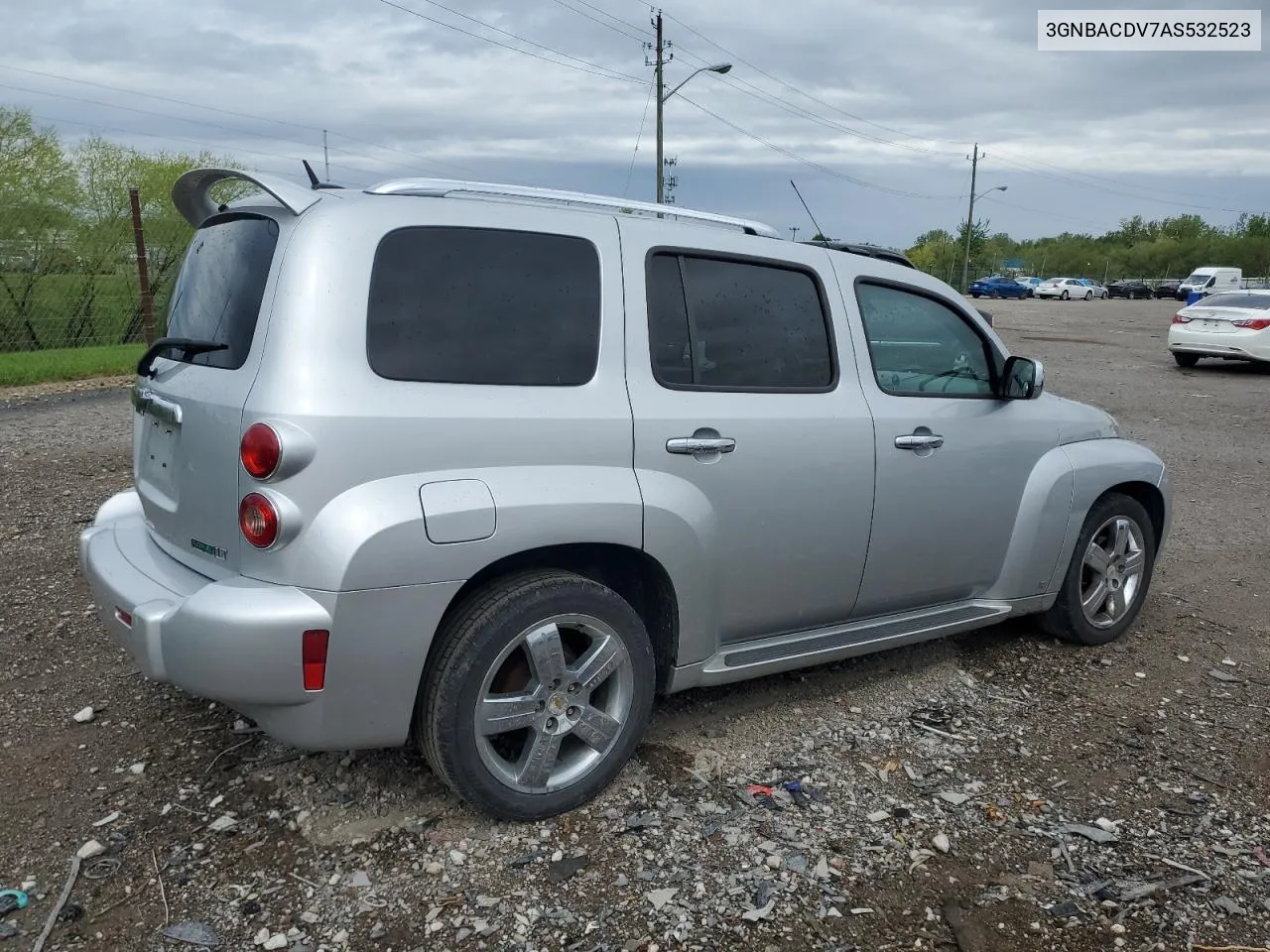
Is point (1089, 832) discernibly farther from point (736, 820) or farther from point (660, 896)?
point (660, 896)

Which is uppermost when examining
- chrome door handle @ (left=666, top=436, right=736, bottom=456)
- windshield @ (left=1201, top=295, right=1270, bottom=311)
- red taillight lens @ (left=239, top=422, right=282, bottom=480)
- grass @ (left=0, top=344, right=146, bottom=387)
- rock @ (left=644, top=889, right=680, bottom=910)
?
windshield @ (left=1201, top=295, right=1270, bottom=311)

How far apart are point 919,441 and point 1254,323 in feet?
52.7

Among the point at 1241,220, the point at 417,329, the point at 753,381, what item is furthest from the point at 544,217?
the point at 1241,220

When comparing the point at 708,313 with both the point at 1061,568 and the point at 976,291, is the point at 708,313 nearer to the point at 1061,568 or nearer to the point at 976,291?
the point at 1061,568

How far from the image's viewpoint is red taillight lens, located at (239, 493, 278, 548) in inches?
103

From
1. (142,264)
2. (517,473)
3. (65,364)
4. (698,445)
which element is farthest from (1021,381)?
(65,364)

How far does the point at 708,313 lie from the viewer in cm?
341

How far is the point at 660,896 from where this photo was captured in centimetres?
277

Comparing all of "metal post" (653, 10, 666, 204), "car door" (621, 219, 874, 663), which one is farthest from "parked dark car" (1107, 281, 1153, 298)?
"car door" (621, 219, 874, 663)

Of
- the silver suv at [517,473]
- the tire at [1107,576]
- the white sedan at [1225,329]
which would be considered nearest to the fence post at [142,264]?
the silver suv at [517,473]

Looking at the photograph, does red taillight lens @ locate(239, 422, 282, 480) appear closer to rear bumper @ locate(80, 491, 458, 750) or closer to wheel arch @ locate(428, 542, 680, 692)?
rear bumper @ locate(80, 491, 458, 750)

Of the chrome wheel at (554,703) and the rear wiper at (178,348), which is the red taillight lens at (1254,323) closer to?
the chrome wheel at (554,703)

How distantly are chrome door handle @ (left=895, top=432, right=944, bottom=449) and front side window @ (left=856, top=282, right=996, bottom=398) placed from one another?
19 cm

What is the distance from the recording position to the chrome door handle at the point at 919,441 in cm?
375
